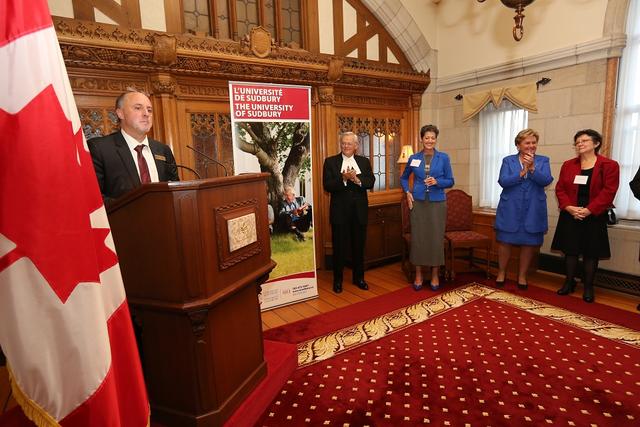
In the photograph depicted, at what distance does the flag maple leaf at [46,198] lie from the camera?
797 mm

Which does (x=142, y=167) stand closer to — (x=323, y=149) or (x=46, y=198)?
(x=46, y=198)

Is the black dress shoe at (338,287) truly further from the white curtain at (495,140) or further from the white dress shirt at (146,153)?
the white curtain at (495,140)

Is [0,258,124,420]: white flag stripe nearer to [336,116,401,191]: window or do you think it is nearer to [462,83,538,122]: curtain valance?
[336,116,401,191]: window

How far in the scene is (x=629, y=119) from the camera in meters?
3.40

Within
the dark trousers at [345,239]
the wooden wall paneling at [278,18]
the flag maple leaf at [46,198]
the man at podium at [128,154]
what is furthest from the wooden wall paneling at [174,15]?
the flag maple leaf at [46,198]

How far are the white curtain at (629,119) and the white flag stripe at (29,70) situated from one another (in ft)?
14.1

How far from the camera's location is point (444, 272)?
4004 millimetres

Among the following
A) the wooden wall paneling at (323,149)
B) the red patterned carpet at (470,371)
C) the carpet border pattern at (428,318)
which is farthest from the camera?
the wooden wall paneling at (323,149)

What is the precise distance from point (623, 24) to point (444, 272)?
110 inches

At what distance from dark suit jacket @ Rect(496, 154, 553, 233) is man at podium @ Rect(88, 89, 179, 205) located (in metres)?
3.02

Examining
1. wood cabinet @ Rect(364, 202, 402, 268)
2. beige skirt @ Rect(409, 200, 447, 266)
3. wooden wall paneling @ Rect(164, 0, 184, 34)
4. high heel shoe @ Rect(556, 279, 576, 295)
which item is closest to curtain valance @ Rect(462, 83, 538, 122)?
wood cabinet @ Rect(364, 202, 402, 268)

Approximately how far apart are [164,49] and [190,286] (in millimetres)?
2482

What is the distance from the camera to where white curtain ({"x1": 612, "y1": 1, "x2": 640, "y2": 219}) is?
3.31 meters

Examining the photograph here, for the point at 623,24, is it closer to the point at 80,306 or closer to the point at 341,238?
the point at 341,238
